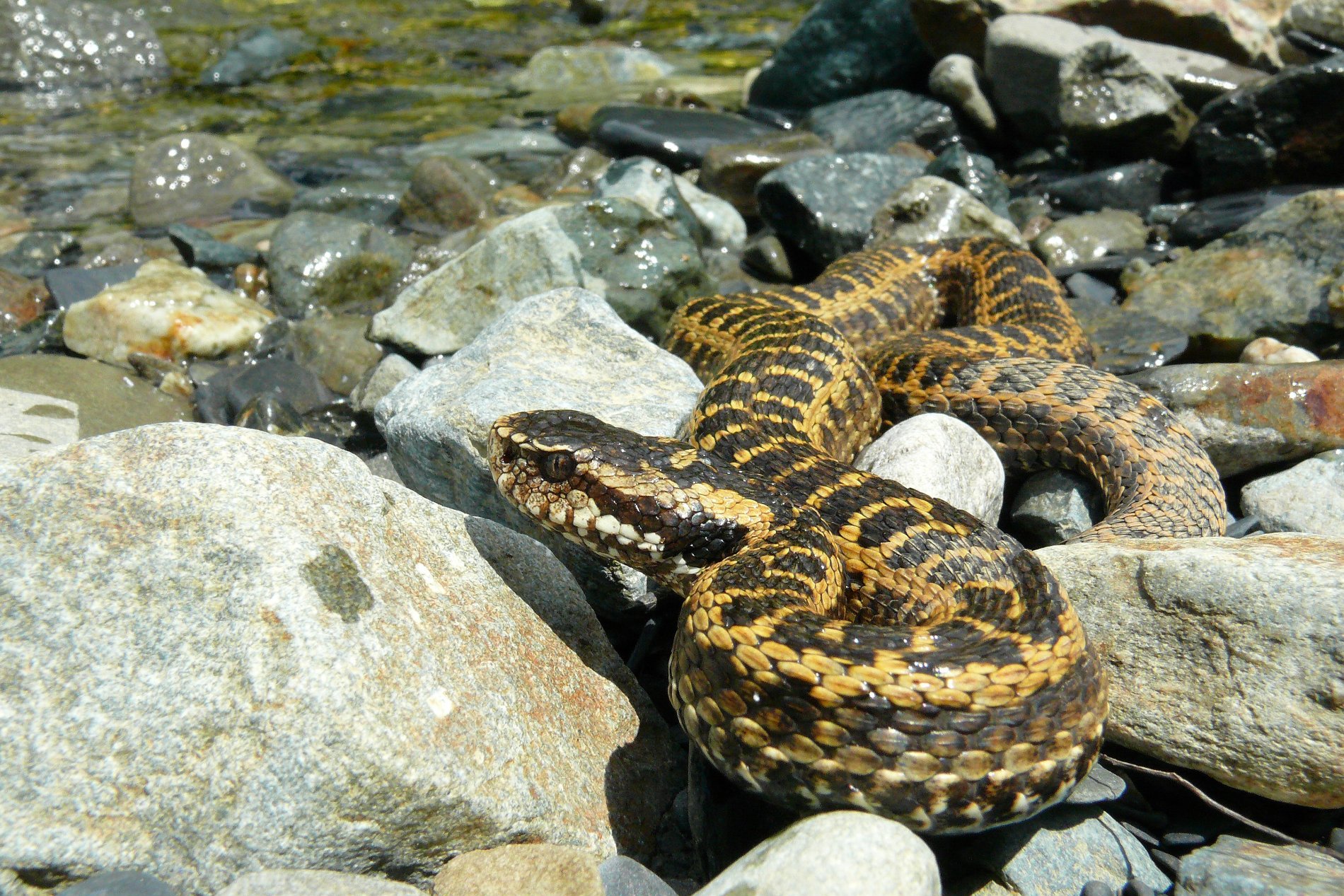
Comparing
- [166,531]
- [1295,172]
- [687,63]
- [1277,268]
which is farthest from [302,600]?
[687,63]

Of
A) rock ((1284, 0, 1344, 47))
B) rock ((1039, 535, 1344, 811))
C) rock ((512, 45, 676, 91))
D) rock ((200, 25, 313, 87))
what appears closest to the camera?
rock ((1039, 535, 1344, 811))

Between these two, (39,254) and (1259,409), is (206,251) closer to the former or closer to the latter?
(39,254)

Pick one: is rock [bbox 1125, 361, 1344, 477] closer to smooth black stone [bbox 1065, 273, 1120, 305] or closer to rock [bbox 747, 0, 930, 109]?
smooth black stone [bbox 1065, 273, 1120, 305]

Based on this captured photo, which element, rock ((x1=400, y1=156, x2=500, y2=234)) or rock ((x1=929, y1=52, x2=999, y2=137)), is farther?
rock ((x1=929, y1=52, x2=999, y2=137))

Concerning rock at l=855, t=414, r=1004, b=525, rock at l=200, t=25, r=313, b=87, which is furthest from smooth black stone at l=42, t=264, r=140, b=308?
rock at l=200, t=25, r=313, b=87

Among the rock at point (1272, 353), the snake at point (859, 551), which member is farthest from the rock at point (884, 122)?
the snake at point (859, 551)
